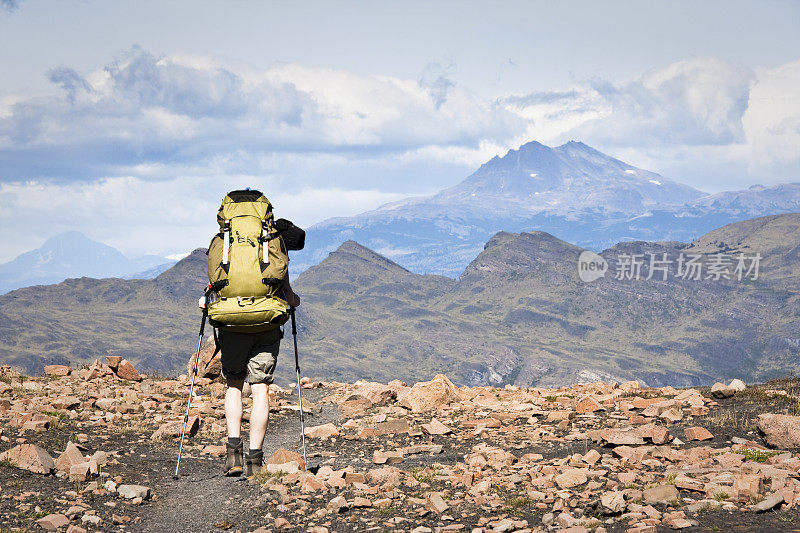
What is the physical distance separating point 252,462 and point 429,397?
8614 mm

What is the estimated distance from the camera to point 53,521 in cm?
980

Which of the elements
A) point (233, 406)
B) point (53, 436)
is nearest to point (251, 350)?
point (233, 406)

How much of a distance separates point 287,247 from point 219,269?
1150mm

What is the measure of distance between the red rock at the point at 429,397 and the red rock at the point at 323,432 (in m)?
3.31

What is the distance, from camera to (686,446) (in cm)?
1400

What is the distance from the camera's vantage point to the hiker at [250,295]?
1130 centimetres

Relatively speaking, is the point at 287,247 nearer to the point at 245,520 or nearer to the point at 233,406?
the point at 233,406

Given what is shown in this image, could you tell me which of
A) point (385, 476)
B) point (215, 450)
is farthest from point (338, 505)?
point (215, 450)

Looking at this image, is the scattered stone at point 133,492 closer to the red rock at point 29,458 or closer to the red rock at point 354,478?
the red rock at point 29,458

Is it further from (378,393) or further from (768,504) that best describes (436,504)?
(378,393)

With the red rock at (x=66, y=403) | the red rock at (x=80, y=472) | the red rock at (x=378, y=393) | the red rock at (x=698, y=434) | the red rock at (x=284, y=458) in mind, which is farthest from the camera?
the red rock at (x=378, y=393)

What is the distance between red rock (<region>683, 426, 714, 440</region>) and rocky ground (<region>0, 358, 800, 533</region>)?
43 millimetres

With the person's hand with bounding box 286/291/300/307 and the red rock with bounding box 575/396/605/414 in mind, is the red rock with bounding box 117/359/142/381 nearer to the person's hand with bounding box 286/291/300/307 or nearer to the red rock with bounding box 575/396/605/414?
the person's hand with bounding box 286/291/300/307


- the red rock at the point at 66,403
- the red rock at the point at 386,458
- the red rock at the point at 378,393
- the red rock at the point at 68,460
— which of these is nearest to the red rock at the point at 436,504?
the red rock at the point at 386,458
